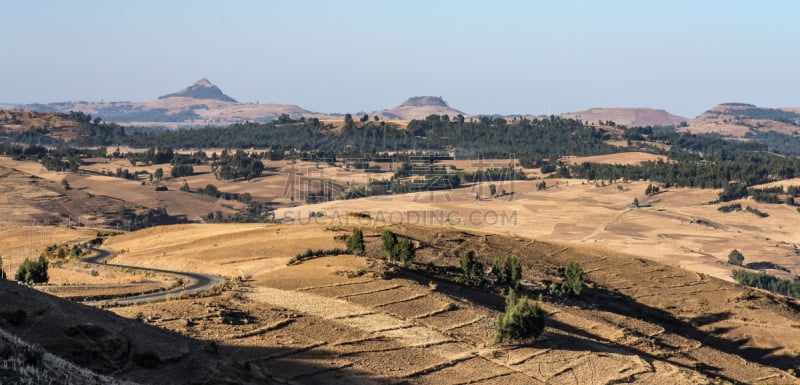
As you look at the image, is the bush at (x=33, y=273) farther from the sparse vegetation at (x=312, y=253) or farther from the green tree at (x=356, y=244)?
the green tree at (x=356, y=244)

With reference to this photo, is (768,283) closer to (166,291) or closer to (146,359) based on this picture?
(166,291)

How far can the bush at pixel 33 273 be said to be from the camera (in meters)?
72.9

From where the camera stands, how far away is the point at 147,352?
141ft

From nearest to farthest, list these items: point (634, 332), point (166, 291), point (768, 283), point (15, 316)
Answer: point (15, 316) → point (166, 291) → point (634, 332) → point (768, 283)

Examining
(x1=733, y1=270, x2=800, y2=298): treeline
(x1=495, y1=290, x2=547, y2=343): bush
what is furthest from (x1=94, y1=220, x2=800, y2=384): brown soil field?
(x1=733, y1=270, x2=800, y2=298): treeline

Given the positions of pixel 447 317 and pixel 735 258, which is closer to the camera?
pixel 447 317

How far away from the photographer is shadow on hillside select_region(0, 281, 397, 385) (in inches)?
1592

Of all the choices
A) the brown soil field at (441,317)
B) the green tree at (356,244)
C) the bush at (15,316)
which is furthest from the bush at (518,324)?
the bush at (15,316)

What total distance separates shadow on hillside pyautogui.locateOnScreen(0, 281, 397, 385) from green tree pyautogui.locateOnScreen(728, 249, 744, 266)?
129 metres

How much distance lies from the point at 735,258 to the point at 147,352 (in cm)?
14371

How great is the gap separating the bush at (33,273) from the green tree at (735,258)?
129m

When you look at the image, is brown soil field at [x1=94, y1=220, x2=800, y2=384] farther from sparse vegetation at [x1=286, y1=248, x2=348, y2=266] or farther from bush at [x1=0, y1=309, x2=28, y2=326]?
bush at [x1=0, y1=309, x2=28, y2=326]

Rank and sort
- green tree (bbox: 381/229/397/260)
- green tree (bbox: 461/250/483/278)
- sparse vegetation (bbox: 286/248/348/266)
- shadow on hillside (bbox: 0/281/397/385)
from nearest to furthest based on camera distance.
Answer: shadow on hillside (bbox: 0/281/397/385) → sparse vegetation (bbox: 286/248/348/266) → green tree (bbox: 461/250/483/278) → green tree (bbox: 381/229/397/260)

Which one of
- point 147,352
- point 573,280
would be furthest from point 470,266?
point 147,352
